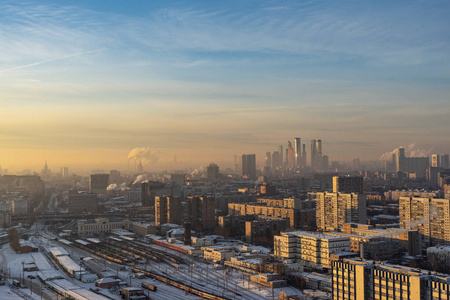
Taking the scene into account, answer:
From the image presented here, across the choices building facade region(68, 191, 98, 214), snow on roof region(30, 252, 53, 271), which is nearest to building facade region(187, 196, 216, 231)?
snow on roof region(30, 252, 53, 271)

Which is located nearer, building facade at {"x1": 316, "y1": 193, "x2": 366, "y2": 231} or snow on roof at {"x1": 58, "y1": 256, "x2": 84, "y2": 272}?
snow on roof at {"x1": 58, "y1": 256, "x2": 84, "y2": 272}

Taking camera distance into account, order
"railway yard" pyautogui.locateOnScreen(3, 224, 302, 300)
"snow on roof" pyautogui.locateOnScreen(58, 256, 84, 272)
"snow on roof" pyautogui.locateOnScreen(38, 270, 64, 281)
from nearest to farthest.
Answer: "railway yard" pyautogui.locateOnScreen(3, 224, 302, 300)
"snow on roof" pyautogui.locateOnScreen(38, 270, 64, 281)
"snow on roof" pyautogui.locateOnScreen(58, 256, 84, 272)

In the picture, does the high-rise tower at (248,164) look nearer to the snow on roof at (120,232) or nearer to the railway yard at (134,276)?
the snow on roof at (120,232)

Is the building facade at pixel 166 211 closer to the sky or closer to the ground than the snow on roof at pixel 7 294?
closer to the sky

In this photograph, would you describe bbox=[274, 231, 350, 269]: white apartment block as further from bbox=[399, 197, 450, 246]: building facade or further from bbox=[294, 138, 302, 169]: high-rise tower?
bbox=[294, 138, 302, 169]: high-rise tower

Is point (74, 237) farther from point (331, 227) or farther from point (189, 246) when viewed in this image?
point (331, 227)


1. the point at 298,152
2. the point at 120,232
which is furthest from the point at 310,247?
the point at 298,152

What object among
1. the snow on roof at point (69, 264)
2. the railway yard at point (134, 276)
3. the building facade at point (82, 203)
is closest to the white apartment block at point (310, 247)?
the railway yard at point (134, 276)

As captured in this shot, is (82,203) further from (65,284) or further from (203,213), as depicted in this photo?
(65,284)

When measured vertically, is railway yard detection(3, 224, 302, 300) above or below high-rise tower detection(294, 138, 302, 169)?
below

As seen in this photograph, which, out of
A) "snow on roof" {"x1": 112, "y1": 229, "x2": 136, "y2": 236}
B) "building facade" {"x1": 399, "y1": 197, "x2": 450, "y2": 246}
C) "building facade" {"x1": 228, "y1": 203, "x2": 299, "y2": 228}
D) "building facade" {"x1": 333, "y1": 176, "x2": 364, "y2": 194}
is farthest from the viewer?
"building facade" {"x1": 333, "y1": 176, "x2": 364, "y2": 194}

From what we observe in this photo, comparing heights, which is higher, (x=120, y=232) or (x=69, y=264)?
(x=69, y=264)
